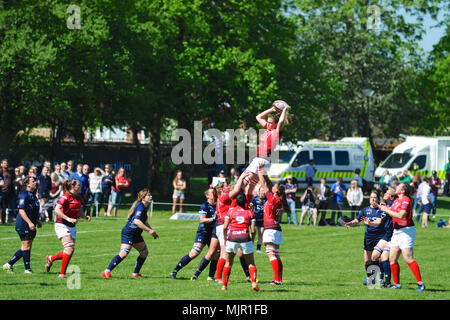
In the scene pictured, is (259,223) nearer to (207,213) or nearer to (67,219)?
(207,213)

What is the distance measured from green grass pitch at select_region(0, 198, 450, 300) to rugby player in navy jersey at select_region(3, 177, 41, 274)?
1.31 feet

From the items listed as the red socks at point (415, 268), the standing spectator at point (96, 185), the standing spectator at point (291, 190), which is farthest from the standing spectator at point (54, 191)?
the red socks at point (415, 268)

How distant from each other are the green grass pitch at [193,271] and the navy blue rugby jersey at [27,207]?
41.9 inches

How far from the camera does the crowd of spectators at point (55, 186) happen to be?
26531mm

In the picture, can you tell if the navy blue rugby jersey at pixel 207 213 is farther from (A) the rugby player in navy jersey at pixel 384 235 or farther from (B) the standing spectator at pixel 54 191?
(B) the standing spectator at pixel 54 191

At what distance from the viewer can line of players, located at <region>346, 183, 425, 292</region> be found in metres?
14.2

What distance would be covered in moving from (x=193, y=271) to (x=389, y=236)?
455cm

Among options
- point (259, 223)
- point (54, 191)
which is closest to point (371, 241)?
point (259, 223)

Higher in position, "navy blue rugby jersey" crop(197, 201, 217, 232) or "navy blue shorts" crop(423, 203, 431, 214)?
"navy blue rugby jersey" crop(197, 201, 217, 232)

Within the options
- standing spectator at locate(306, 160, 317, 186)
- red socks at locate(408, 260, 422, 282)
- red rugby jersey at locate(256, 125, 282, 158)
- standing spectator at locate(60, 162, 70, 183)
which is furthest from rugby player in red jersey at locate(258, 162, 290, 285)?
standing spectator at locate(306, 160, 317, 186)

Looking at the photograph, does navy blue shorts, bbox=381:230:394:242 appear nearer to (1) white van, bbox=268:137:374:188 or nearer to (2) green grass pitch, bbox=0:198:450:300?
(2) green grass pitch, bbox=0:198:450:300
